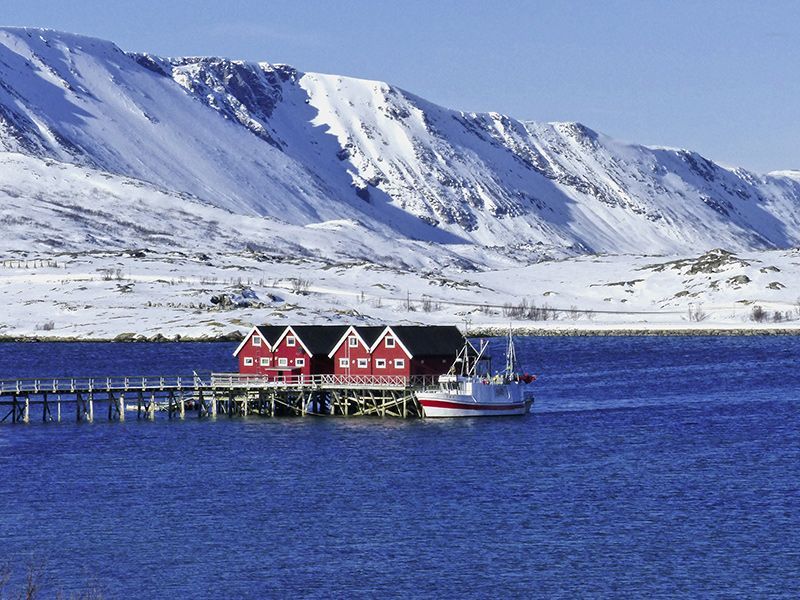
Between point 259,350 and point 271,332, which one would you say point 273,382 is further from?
point 271,332

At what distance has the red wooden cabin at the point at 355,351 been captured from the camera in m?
112

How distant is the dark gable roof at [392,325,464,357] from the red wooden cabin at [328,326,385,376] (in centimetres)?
201

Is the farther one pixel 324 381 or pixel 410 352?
pixel 324 381

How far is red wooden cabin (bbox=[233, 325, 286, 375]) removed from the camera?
11644 cm

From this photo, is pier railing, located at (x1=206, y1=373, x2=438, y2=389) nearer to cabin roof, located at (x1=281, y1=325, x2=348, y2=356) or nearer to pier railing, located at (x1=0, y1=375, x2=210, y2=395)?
cabin roof, located at (x1=281, y1=325, x2=348, y2=356)

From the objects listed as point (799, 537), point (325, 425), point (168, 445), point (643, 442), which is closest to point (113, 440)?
→ point (168, 445)

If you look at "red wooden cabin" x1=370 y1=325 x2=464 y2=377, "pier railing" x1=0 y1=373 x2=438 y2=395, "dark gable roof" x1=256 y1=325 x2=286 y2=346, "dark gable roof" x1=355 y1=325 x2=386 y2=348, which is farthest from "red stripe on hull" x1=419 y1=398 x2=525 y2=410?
"dark gable roof" x1=256 y1=325 x2=286 y2=346

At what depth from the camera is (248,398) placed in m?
115

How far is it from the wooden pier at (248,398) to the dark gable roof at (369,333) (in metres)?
2.43

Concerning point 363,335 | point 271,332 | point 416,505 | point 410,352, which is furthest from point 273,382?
point 416,505

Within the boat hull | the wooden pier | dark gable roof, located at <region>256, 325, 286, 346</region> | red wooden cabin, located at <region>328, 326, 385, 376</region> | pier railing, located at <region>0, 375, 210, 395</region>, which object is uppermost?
dark gable roof, located at <region>256, 325, 286, 346</region>

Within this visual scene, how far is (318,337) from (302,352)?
2.01 metres

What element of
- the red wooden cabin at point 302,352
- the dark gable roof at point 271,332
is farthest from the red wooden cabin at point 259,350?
the red wooden cabin at point 302,352

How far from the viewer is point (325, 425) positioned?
106812 millimetres
